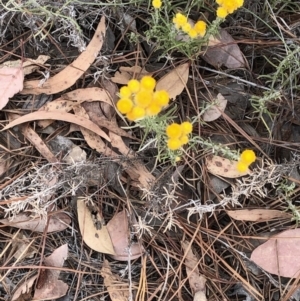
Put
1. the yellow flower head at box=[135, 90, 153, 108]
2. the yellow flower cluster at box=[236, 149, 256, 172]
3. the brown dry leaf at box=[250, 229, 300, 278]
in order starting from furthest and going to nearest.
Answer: the brown dry leaf at box=[250, 229, 300, 278] < the yellow flower cluster at box=[236, 149, 256, 172] < the yellow flower head at box=[135, 90, 153, 108]

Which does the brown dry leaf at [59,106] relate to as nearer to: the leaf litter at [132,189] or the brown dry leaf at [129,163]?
the leaf litter at [132,189]

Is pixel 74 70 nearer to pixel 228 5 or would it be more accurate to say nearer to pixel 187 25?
pixel 187 25

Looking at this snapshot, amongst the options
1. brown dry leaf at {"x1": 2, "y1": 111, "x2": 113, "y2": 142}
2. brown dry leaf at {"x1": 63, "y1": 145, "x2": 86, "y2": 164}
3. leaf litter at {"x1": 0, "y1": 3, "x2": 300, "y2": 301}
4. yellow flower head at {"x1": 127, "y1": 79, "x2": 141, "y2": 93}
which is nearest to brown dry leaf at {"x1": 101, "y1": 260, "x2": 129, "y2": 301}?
leaf litter at {"x1": 0, "y1": 3, "x2": 300, "y2": 301}

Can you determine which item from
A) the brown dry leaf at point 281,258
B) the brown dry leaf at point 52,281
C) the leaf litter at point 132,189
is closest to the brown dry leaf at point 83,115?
the leaf litter at point 132,189

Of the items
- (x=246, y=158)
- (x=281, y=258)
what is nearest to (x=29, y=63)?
(x=246, y=158)

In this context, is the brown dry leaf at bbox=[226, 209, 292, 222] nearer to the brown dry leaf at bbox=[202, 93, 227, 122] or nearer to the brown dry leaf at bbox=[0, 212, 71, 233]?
the brown dry leaf at bbox=[202, 93, 227, 122]

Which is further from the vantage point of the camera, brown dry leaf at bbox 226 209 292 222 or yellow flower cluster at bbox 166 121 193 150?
brown dry leaf at bbox 226 209 292 222

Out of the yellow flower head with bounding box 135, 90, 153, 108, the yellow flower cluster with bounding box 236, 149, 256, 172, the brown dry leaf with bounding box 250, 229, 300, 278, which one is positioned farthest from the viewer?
the brown dry leaf with bounding box 250, 229, 300, 278

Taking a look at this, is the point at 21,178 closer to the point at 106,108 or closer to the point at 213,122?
the point at 106,108
